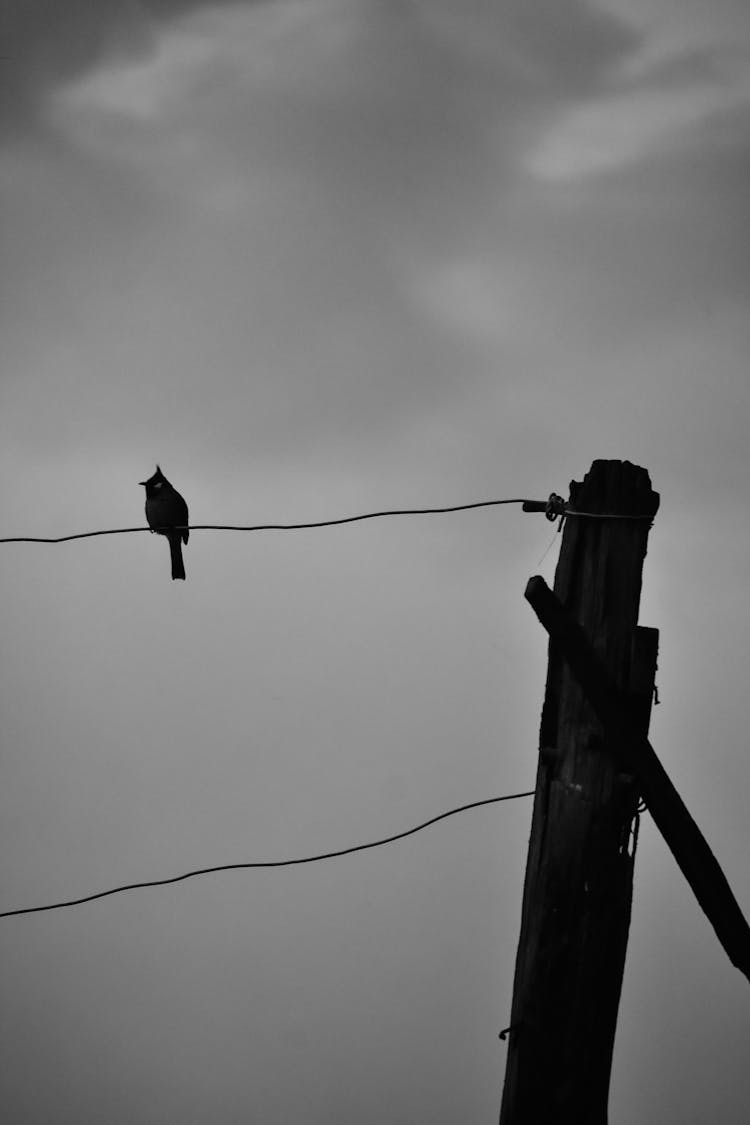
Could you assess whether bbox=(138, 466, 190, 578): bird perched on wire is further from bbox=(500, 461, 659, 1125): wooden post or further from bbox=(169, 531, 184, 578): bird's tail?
bbox=(500, 461, 659, 1125): wooden post

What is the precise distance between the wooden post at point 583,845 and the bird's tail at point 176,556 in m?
5.46

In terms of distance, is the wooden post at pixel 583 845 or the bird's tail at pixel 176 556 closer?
the wooden post at pixel 583 845

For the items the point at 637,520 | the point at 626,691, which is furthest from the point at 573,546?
the point at 626,691

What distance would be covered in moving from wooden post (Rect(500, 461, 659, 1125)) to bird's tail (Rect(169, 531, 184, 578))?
5456 millimetres

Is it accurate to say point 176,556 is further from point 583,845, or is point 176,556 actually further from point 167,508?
point 583,845

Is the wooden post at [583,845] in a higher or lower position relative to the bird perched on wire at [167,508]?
lower

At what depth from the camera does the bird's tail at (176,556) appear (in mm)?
9203

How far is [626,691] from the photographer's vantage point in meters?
4.28

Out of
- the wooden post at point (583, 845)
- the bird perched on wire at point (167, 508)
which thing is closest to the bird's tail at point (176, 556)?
the bird perched on wire at point (167, 508)

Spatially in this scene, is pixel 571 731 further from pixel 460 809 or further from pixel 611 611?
pixel 460 809

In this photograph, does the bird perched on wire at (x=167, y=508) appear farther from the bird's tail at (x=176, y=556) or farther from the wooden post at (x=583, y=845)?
the wooden post at (x=583, y=845)

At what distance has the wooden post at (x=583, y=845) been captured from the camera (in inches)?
163

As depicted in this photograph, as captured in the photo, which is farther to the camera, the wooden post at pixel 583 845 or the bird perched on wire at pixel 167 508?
the bird perched on wire at pixel 167 508

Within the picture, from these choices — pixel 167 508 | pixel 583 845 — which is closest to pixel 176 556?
pixel 167 508
